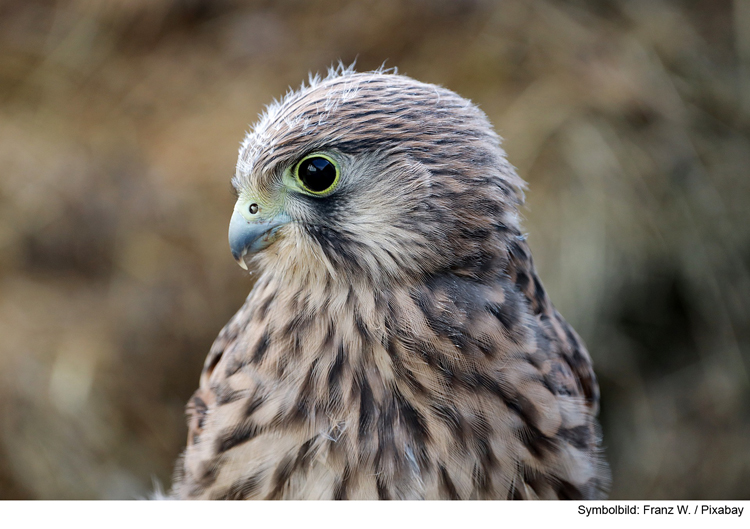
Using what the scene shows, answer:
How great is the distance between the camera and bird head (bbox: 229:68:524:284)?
45.8 inches

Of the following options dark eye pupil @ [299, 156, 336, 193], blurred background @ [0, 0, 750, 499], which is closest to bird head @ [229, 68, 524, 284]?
dark eye pupil @ [299, 156, 336, 193]

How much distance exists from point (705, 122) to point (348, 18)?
5.42ft

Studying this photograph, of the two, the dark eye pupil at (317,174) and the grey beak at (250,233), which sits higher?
the dark eye pupil at (317,174)

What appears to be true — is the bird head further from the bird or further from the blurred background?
the blurred background

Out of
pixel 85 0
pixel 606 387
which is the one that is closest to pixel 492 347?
pixel 606 387

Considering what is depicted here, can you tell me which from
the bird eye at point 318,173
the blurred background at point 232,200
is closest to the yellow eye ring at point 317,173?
the bird eye at point 318,173

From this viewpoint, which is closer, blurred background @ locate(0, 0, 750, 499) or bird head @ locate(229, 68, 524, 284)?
bird head @ locate(229, 68, 524, 284)

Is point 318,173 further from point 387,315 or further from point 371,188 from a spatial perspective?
point 387,315

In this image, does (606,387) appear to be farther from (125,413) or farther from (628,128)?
(125,413)

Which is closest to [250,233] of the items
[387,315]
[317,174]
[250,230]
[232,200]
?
[250,230]

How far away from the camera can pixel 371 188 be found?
1170mm

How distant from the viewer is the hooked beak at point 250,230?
4.01ft

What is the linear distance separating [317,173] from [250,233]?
0.60ft

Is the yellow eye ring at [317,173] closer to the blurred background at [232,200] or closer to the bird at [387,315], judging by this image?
the bird at [387,315]
